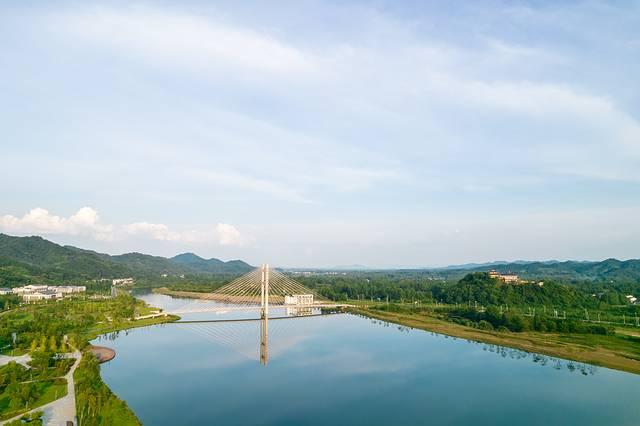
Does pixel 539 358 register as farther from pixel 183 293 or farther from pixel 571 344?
pixel 183 293

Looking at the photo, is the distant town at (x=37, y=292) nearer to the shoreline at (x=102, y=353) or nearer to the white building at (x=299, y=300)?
the white building at (x=299, y=300)

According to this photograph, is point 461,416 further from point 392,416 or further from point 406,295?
point 406,295

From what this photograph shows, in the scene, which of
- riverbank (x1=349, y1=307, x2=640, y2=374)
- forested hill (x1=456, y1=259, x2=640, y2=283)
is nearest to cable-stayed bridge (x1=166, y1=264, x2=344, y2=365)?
riverbank (x1=349, y1=307, x2=640, y2=374)

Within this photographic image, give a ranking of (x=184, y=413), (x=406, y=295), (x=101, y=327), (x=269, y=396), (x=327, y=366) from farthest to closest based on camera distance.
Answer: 1. (x=406, y=295)
2. (x=101, y=327)
3. (x=327, y=366)
4. (x=269, y=396)
5. (x=184, y=413)

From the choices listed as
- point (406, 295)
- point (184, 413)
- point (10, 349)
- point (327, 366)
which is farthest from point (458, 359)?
point (406, 295)

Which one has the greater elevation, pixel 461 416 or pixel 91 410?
pixel 91 410
